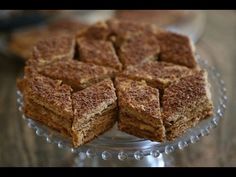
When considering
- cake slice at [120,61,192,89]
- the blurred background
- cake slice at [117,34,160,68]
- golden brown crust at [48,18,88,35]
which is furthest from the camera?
golden brown crust at [48,18,88,35]

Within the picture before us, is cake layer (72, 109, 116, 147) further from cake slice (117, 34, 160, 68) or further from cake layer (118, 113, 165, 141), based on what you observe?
cake slice (117, 34, 160, 68)

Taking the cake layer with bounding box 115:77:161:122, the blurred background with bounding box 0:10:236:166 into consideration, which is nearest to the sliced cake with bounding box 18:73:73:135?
the cake layer with bounding box 115:77:161:122

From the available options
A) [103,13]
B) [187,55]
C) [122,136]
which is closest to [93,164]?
[122,136]

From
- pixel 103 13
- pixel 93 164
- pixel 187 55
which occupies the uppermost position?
pixel 187 55

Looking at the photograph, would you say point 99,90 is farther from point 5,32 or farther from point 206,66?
point 5,32

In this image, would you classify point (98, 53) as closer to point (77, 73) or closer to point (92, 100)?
point (77, 73)

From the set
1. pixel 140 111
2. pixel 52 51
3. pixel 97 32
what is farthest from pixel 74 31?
pixel 140 111
